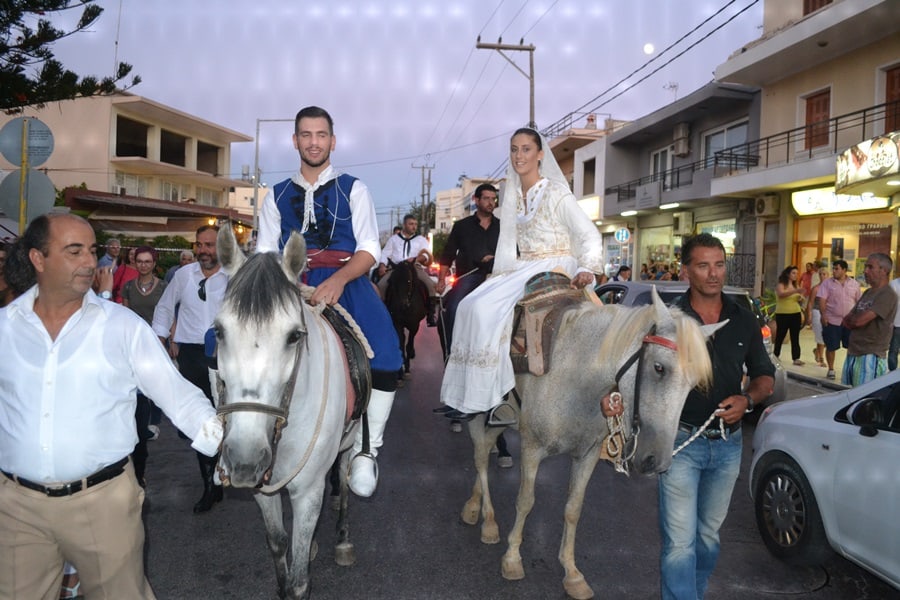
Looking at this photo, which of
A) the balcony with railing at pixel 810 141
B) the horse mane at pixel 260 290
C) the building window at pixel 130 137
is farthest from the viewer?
the building window at pixel 130 137

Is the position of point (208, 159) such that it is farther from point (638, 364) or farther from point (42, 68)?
point (638, 364)

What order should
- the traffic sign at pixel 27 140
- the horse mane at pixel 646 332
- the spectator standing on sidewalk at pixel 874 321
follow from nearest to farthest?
the horse mane at pixel 646 332
the traffic sign at pixel 27 140
the spectator standing on sidewalk at pixel 874 321

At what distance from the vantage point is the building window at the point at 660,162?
26617mm

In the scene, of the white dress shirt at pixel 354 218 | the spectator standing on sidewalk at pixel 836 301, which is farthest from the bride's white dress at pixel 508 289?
the spectator standing on sidewalk at pixel 836 301

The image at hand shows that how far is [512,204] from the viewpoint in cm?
477

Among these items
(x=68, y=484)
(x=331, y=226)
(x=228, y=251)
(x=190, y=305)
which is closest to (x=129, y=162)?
(x=190, y=305)

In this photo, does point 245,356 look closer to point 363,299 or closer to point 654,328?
point 363,299

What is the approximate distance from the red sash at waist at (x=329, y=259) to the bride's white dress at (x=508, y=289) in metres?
1.02

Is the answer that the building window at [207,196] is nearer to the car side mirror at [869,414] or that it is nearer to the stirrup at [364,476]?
the stirrup at [364,476]

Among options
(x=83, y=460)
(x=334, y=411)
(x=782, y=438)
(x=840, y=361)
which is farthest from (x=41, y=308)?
(x=840, y=361)

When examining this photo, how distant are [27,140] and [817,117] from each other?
61.7 ft

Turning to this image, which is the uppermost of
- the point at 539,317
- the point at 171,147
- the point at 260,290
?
the point at 171,147

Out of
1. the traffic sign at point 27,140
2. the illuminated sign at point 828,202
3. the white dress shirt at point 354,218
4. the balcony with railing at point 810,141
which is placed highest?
the balcony with railing at point 810,141

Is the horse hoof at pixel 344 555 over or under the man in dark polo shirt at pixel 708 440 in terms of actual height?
under
